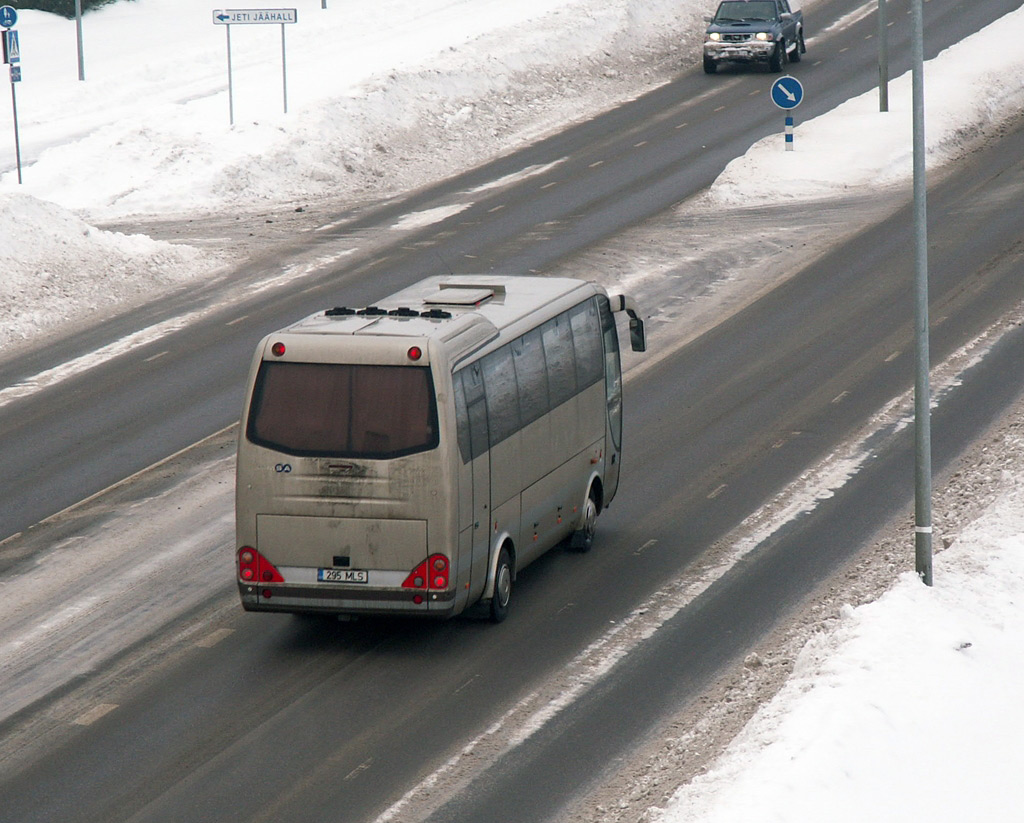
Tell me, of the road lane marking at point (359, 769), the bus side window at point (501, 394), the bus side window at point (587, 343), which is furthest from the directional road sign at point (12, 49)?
the road lane marking at point (359, 769)

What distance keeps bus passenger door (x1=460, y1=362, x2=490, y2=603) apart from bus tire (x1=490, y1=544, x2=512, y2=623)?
0.84 ft

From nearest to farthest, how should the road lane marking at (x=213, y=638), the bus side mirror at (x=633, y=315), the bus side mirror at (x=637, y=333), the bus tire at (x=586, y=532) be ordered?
the road lane marking at (x=213, y=638) → the bus tire at (x=586, y=532) → the bus side mirror at (x=633, y=315) → the bus side mirror at (x=637, y=333)

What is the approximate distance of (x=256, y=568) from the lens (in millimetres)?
13383

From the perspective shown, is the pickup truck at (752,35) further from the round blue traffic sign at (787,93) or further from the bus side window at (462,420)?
the bus side window at (462,420)

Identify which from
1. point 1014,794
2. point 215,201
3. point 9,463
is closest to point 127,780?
point 1014,794

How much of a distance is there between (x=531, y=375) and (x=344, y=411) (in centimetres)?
229

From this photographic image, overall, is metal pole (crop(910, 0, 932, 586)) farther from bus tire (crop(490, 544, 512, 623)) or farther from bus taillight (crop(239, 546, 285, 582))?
bus taillight (crop(239, 546, 285, 582))

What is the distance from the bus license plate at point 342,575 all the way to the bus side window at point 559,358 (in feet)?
9.70

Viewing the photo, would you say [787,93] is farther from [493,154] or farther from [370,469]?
[370,469]

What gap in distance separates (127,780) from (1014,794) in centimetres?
624

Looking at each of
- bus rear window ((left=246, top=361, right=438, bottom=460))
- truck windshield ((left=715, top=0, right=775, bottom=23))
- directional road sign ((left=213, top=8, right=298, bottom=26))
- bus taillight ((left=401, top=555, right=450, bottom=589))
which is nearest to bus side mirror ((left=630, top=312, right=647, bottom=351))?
bus rear window ((left=246, top=361, right=438, bottom=460))

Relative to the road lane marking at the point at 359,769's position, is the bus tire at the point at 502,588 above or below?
above

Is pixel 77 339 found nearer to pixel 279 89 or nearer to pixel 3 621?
pixel 3 621

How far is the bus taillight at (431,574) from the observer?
1314 centimetres
